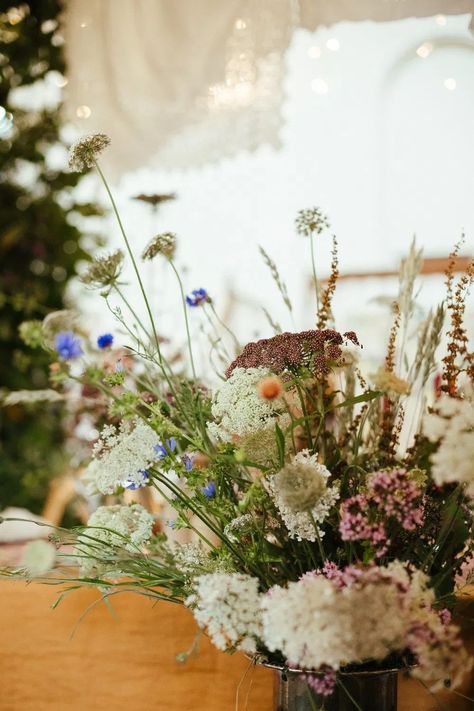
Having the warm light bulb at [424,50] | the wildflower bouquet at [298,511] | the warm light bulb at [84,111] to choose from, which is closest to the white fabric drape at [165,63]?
the warm light bulb at [84,111]

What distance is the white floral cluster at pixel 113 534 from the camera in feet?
2.59

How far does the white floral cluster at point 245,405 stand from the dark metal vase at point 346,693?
231mm

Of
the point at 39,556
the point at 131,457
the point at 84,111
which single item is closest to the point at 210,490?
the point at 131,457

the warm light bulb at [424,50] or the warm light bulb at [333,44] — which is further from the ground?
the warm light bulb at [333,44]

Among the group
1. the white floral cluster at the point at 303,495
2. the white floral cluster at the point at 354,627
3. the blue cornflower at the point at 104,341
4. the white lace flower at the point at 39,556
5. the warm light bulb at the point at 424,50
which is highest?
the warm light bulb at the point at 424,50

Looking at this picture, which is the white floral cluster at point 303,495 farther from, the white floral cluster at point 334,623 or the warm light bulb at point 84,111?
the warm light bulb at point 84,111

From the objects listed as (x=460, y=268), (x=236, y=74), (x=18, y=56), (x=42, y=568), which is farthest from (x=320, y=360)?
(x=18, y=56)

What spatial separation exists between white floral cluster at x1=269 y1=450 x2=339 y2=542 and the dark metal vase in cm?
13

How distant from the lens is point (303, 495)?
2.08 ft

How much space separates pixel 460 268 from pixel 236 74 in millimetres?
980

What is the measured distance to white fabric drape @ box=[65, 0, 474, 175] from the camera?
7.07 ft

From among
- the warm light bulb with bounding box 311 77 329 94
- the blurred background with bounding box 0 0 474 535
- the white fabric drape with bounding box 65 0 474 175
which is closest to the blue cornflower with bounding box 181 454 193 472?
the blurred background with bounding box 0 0 474 535

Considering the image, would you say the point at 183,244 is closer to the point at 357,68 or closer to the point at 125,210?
the point at 125,210

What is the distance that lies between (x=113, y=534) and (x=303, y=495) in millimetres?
275
